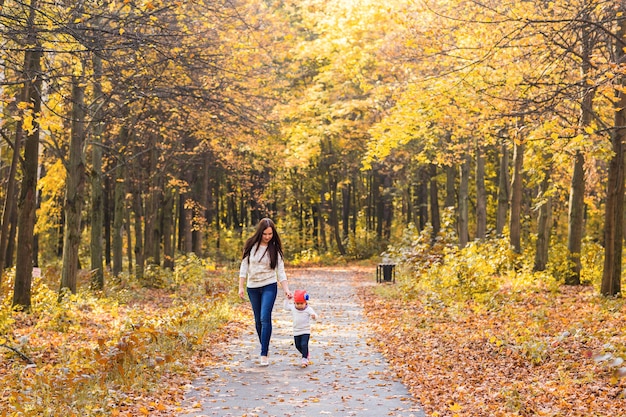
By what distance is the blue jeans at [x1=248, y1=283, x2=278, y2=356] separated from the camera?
32.6ft

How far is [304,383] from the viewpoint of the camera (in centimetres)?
884

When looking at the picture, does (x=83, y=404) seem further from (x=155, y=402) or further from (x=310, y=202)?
(x=310, y=202)

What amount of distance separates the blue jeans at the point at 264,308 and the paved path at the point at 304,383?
1.33 feet

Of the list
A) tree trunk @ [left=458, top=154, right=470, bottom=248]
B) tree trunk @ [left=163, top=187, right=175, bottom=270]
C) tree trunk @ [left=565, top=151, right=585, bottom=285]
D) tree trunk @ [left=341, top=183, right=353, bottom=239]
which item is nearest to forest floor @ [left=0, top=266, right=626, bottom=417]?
tree trunk @ [left=565, top=151, right=585, bottom=285]

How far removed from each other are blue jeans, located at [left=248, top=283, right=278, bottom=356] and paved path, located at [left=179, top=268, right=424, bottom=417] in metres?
0.40

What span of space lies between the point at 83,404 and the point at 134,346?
6.97 ft

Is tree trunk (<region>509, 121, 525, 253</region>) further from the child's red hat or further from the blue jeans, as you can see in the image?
the blue jeans

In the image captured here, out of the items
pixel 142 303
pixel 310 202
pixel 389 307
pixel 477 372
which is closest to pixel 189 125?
pixel 142 303

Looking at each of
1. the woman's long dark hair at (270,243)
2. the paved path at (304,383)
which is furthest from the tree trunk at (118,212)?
the woman's long dark hair at (270,243)

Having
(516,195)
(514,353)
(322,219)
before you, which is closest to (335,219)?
(322,219)

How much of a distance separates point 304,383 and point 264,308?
4.84 feet

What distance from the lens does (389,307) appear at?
1788 cm

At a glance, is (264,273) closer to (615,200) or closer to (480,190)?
(615,200)

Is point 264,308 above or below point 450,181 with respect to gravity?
below
